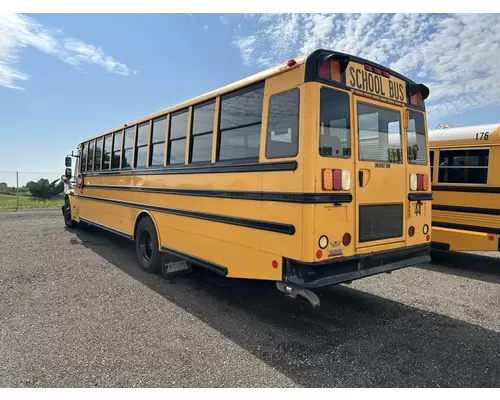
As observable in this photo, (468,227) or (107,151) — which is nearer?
(468,227)

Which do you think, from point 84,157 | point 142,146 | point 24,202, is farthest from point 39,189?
point 142,146

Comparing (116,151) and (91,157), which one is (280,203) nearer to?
(116,151)

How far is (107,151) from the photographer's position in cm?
740

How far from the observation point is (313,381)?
268cm

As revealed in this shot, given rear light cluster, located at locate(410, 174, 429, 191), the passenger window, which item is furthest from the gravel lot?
the passenger window

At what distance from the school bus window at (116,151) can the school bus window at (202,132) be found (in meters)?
2.82

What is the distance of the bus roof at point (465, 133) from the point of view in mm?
5666

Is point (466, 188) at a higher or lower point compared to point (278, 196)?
higher

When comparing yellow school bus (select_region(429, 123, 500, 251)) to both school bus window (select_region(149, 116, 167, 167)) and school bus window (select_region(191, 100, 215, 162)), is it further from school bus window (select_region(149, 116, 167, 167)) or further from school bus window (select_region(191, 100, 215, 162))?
school bus window (select_region(149, 116, 167, 167))

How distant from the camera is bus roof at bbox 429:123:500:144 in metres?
5.67

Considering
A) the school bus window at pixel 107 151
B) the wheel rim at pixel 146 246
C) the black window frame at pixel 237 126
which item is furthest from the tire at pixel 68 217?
the black window frame at pixel 237 126

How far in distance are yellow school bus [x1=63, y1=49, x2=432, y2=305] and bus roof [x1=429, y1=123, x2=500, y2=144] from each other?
220 centimetres

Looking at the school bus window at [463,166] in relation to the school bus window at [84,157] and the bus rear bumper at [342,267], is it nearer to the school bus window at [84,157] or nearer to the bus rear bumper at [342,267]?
the bus rear bumper at [342,267]

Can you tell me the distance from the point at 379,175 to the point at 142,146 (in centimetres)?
388
